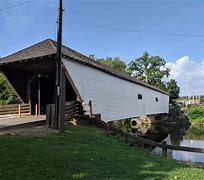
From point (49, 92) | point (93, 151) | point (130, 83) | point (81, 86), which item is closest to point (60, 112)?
point (93, 151)

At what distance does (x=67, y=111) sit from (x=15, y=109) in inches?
260

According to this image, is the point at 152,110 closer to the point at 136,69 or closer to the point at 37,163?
the point at 37,163

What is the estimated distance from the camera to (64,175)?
20.6ft

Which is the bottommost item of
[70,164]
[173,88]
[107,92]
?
[70,164]

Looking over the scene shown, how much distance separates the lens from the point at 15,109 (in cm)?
2155

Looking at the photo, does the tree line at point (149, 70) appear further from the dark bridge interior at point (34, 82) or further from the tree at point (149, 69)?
the dark bridge interior at point (34, 82)

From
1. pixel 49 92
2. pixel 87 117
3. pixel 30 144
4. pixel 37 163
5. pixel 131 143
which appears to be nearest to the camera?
pixel 37 163

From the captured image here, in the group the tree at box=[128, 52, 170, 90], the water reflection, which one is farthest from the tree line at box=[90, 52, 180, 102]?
→ the water reflection

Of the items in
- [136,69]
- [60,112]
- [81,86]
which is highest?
[136,69]

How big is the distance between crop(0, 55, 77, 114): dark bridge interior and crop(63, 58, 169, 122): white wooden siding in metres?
1.90

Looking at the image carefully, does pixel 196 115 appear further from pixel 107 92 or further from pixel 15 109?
pixel 15 109

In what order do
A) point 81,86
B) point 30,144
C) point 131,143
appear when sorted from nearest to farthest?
point 30,144
point 131,143
point 81,86

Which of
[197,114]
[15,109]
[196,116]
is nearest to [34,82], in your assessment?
[15,109]

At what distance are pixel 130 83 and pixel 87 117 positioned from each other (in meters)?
10.5
